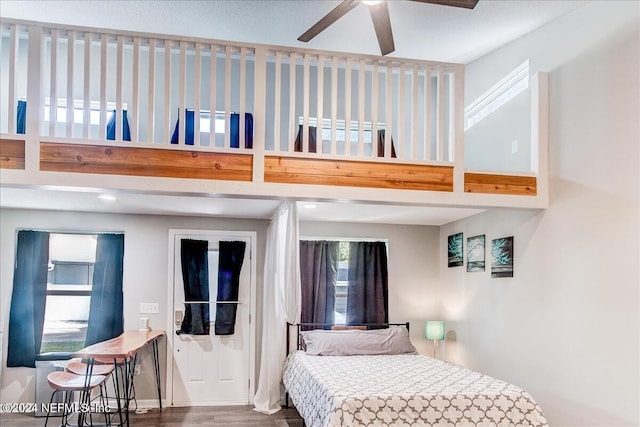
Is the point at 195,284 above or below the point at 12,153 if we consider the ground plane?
below

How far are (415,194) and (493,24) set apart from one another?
1.76 meters

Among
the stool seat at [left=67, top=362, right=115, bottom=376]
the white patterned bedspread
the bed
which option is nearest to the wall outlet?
the stool seat at [left=67, top=362, right=115, bottom=376]

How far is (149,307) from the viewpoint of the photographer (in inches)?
231

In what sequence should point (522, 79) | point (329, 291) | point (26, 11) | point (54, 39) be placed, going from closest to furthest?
point (54, 39)
point (26, 11)
point (522, 79)
point (329, 291)

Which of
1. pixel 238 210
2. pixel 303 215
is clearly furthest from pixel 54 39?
pixel 303 215

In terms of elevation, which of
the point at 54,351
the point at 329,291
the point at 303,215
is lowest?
the point at 54,351

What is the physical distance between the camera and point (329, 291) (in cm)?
627

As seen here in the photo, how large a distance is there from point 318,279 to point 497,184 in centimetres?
277

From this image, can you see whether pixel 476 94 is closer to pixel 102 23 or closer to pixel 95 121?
pixel 102 23

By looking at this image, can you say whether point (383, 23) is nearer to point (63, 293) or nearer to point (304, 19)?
point (304, 19)

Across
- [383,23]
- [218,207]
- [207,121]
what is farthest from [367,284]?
[383,23]

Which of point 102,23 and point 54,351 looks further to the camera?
point 54,351

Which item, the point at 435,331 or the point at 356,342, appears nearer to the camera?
the point at 356,342

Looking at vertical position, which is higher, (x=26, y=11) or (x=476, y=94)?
(x=26, y=11)
